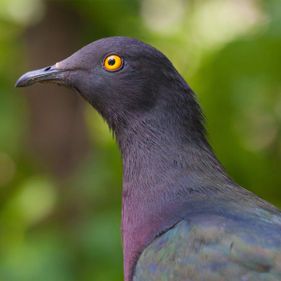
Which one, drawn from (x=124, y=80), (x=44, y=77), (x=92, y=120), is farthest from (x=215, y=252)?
(x=92, y=120)

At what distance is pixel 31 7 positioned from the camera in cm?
705

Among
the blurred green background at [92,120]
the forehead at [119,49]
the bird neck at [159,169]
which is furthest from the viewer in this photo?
the blurred green background at [92,120]

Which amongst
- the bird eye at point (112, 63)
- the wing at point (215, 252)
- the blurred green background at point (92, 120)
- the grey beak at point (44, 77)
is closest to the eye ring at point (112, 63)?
the bird eye at point (112, 63)

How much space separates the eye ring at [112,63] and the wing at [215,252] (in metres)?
0.88

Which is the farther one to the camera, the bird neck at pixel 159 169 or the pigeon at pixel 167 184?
the bird neck at pixel 159 169

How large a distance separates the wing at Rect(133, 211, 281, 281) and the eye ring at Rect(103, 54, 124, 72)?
0.88 metres

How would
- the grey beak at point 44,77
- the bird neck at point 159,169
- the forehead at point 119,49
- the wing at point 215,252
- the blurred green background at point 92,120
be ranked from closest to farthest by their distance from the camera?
the wing at point 215,252 → the bird neck at point 159,169 → the forehead at point 119,49 → the grey beak at point 44,77 → the blurred green background at point 92,120

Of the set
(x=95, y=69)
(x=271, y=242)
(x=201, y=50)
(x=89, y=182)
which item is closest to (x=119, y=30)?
(x=201, y=50)

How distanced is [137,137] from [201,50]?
7.55 feet

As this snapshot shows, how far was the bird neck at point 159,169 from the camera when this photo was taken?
4145 millimetres

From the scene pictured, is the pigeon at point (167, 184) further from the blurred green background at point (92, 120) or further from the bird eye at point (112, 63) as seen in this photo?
the blurred green background at point (92, 120)

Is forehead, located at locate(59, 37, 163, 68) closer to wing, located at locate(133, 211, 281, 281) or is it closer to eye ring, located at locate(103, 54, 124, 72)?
eye ring, located at locate(103, 54, 124, 72)

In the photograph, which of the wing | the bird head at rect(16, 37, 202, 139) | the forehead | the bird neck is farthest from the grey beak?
the wing

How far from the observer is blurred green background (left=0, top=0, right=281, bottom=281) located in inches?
250
